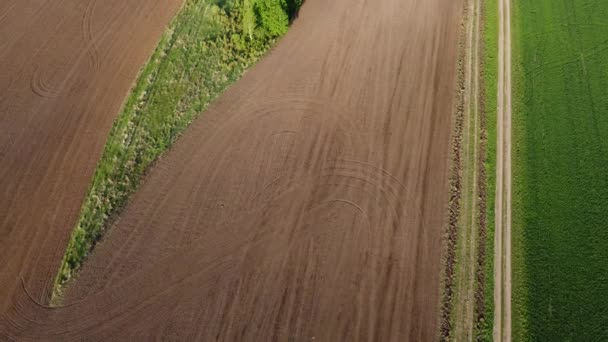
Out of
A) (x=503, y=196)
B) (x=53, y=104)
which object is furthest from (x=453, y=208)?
(x=53, y=104)

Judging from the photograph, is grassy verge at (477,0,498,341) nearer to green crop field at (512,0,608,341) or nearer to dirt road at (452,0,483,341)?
dirt road at (452,0,483,341)

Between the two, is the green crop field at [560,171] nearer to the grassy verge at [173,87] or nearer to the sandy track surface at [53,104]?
the grassy verge at [173,87]

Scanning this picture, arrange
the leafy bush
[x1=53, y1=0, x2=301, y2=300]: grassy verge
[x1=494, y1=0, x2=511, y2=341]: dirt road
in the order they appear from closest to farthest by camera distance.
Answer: [x1=494, y1=0, x2=511, y2=341]: dirt road < [x1=53, y1=0, x2=301, y2=300]: grassy verge < the leafy bush

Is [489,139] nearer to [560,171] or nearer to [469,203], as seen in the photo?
[560,171]

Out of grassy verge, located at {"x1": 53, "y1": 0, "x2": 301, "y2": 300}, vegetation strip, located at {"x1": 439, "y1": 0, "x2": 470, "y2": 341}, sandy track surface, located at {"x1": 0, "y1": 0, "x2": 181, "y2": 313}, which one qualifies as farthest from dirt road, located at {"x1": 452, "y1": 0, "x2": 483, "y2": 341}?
sandy track surface, located at {"x1": 0, "y1": 0, "x2": 181, "y2": 313}

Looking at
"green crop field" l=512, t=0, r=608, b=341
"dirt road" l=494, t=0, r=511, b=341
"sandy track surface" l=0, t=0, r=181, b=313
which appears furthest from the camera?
"sandy track surface" l=0, t=0, r=181, b=313

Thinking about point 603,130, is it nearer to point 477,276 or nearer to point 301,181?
point 477,276
